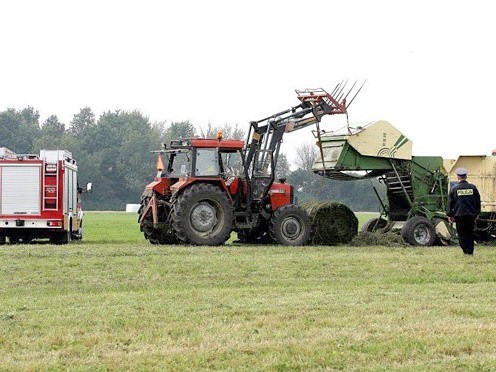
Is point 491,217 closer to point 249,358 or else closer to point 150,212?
point 150,212

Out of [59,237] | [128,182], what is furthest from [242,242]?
[128,182]

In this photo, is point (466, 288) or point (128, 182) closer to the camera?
point (466, 288)

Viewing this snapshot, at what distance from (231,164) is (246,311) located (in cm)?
1300

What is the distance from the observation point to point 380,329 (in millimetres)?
10453

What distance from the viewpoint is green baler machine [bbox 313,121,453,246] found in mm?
25297

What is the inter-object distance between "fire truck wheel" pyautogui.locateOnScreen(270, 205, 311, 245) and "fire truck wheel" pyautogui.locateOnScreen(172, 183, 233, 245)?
1127 mm

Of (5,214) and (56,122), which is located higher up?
(56,122)

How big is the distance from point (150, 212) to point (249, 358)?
1608cm

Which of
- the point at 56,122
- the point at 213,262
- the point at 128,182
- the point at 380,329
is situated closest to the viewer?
the point at 380,329

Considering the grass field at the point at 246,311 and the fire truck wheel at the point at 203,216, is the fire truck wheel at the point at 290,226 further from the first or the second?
the grass field at the point at 246,311

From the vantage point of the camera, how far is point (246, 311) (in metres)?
11.9

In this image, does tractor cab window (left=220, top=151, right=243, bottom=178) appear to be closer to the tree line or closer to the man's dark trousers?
the man's dark trousers

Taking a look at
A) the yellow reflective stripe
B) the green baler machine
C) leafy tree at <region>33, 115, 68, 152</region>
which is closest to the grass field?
the yellow reflective stripe

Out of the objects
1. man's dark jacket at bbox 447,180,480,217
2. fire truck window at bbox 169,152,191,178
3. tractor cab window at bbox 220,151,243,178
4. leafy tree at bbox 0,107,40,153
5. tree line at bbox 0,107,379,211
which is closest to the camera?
man's dark jacket at bbox 447,180,480,217
